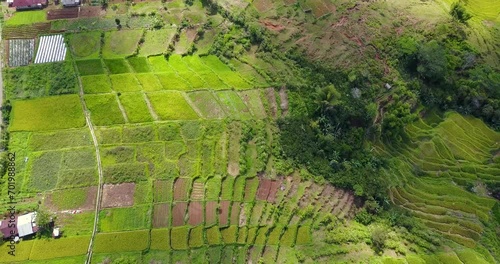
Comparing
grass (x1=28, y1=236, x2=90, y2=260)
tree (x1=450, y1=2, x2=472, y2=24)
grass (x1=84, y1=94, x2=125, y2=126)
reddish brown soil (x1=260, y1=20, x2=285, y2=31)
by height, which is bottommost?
grass (x1=28, y1=236, x2=90, y2=260)

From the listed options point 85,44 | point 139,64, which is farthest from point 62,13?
point 139,64

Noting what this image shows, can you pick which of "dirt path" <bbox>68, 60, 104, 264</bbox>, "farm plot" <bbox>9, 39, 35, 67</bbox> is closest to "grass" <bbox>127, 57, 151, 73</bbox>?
"dirt path" <bbox>68, 60, 104, 264</bbox>

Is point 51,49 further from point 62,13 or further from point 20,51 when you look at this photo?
point 62,13

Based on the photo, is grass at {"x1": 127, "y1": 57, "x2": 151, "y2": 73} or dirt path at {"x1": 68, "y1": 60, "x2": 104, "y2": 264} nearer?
dirt path at {"x1": 68, "y1": 60, "x2": 104, "y2": 264}

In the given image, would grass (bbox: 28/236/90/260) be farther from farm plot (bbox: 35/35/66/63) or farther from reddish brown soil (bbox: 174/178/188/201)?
farm plot (bbox: 35/35/66/63)

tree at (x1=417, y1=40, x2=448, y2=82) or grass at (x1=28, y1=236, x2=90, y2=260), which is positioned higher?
tree at (x1=417, y1=40, x2=448, y2=82)


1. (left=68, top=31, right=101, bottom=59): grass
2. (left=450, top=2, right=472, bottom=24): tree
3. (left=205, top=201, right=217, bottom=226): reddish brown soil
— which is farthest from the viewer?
(left=450, top=2, right=472, bottom=24): tree

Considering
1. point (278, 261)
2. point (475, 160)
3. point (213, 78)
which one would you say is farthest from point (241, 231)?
point (475, 160)

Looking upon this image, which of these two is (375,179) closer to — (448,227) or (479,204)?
(448,227)
